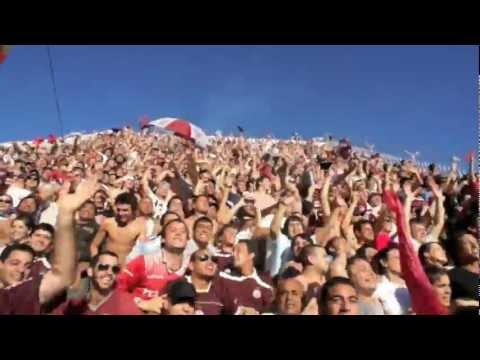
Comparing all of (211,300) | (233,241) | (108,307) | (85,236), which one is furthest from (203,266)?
(85,236)

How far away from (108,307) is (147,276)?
399 millimetres

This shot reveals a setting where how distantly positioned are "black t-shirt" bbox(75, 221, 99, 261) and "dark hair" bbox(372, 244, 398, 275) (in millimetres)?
2027

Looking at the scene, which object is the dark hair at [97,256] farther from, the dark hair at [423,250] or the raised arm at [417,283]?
the dark hair at [423,250]

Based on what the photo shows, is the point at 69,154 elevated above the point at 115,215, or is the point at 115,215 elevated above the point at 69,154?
the point at 69,154

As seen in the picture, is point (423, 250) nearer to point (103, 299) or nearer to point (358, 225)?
point (358, 225)

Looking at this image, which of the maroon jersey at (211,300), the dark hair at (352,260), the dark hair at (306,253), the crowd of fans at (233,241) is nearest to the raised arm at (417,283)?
the crowd of fans at (233,241)

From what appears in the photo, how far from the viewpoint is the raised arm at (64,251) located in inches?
154

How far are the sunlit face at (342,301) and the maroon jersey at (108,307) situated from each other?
119 centimetres

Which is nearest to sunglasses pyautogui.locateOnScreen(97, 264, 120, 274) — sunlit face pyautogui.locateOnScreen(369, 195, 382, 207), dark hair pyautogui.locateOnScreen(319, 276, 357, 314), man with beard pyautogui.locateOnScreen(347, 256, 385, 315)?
dark hair pyautogui.locateOnScreen(319, 276, 357, 314)

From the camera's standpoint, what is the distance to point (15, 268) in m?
3.89
